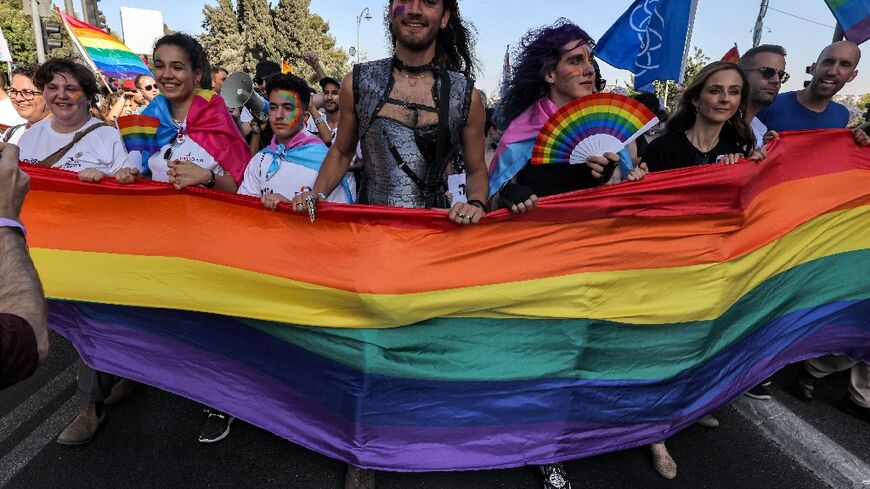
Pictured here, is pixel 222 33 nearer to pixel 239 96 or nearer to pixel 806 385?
pixel 239 96

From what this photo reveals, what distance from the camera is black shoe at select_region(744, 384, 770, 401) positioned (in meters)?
3.26

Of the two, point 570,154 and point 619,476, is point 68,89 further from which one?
point 619,476

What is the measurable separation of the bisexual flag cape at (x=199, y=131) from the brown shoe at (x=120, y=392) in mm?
1309

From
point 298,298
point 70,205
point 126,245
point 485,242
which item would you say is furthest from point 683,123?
point 70,205

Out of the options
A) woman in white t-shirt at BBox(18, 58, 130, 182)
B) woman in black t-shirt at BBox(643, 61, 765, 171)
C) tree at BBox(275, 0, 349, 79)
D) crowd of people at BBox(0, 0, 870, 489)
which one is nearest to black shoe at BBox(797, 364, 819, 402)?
crowd of people at BBox(0, 0, 870, 489)

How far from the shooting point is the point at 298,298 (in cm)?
226

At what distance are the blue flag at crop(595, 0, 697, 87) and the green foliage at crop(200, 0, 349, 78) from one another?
139ft

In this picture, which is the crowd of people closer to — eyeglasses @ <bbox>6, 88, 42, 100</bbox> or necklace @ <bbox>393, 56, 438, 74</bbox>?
necklace @ <bbox>393, 56, 438, 74</bbox>

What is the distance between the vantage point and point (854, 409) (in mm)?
3146

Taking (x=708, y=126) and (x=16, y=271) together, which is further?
(x=708, y=126)

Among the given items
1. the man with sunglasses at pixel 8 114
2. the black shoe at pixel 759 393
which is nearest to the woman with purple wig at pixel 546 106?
the black shoe at pixel 759 393

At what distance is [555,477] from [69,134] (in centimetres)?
320

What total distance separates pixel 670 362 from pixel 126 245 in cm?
262

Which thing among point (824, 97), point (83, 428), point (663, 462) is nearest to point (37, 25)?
point (83, 428)
